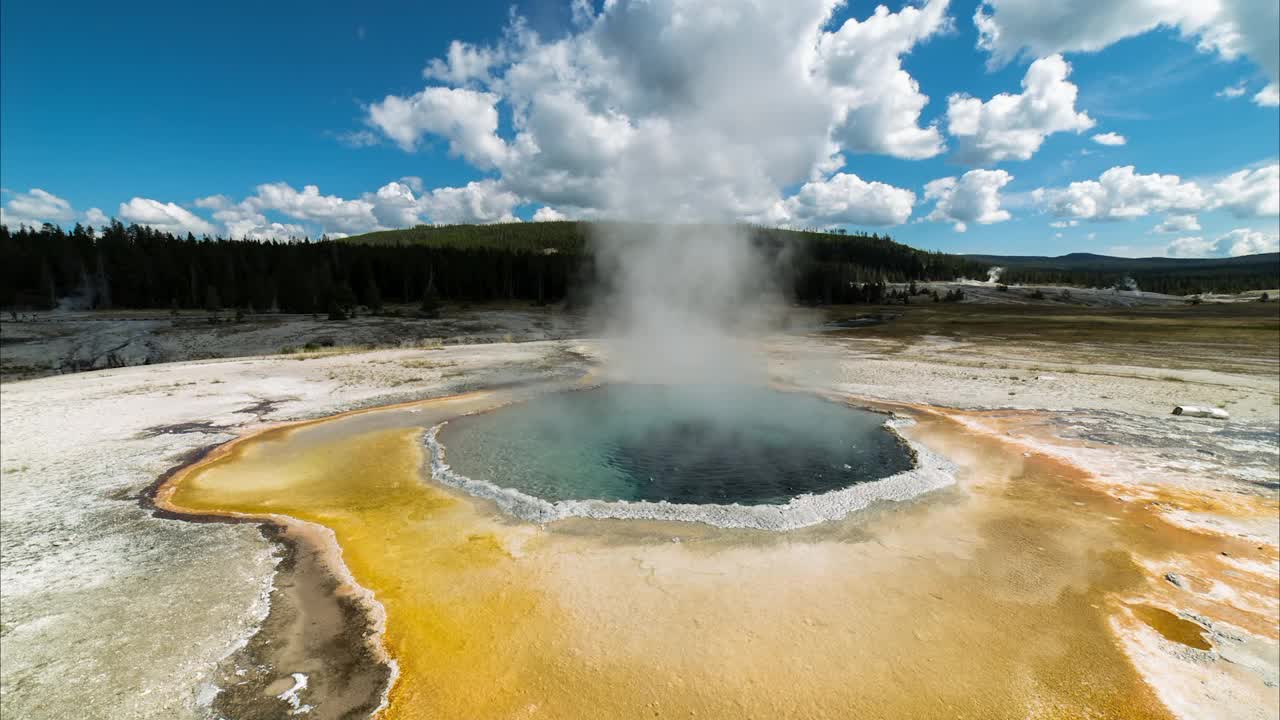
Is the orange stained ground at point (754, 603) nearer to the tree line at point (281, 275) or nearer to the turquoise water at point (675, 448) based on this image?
the turquoise water at point (675, 448)

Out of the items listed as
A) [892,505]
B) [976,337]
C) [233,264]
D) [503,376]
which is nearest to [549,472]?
[892,505]

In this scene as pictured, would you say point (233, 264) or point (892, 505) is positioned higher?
point (233, 264)

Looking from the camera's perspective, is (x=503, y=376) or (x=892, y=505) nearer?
(x=892, y=505)

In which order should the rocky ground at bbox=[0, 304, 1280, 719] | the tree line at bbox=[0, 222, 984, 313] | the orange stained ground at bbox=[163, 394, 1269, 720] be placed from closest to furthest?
the orange stained ground at bbox=[163, 394, 1269, 720] → the rocky ground at bbox=[0, 304, 1280, 719] → the tree line at bbox=[0, 222, 984, 313]

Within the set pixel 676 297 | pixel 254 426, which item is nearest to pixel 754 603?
pixel 254 426

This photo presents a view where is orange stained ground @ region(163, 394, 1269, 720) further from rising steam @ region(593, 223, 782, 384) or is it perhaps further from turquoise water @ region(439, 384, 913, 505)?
rising steam @ region(593, 223, 782, 384)

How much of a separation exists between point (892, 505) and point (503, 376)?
11.9 metres

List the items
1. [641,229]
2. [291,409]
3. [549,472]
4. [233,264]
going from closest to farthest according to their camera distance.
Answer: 1. [549,472]
2. [291,409]
3. [641,229]
4. [233,264]

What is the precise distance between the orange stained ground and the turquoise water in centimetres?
114

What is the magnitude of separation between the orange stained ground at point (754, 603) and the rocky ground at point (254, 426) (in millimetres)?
579

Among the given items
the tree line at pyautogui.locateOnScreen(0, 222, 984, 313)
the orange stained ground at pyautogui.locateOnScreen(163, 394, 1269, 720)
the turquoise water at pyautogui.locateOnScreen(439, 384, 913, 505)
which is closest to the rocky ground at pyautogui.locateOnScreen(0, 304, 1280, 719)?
the orange stained ground at pyautogui.locateOnScreen(163, 394, 1269, 720)

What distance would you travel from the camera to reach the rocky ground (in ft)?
11.6

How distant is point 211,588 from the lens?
442 cm

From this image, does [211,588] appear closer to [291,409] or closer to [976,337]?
[291,409]
